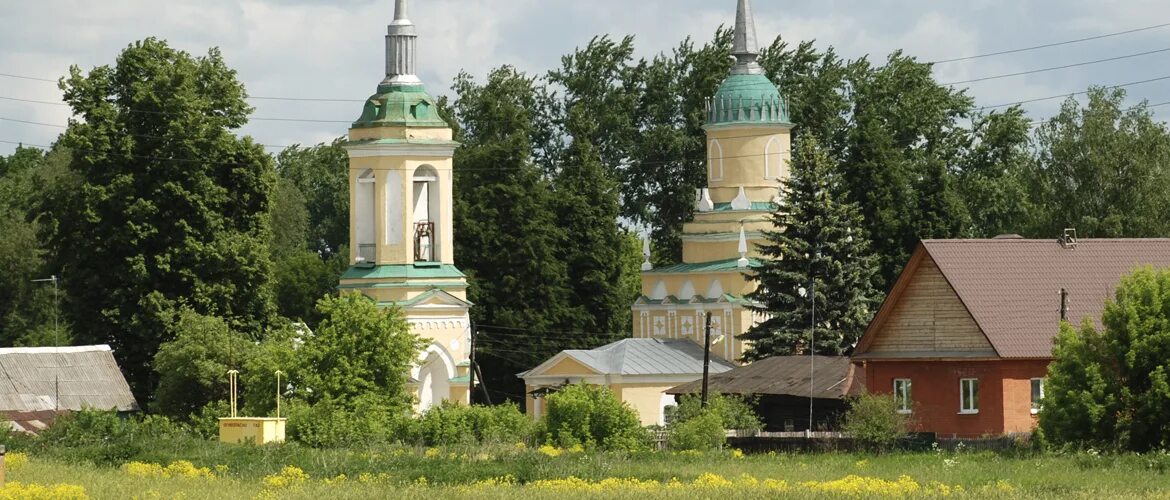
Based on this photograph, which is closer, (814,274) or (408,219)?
(814,274)

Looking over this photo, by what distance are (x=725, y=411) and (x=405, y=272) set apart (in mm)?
15019

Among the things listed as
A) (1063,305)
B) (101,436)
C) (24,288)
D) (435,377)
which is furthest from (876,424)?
(24,288)

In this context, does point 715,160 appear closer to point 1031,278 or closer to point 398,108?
point 398,108

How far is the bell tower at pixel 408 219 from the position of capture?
2623 inches

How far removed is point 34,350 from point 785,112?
26.1m

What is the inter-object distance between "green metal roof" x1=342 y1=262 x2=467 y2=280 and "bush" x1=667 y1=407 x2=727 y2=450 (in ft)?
57.2

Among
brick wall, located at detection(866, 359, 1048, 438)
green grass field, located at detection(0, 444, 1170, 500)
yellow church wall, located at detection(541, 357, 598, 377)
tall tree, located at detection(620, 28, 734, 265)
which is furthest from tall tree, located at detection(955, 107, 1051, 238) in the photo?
green grass field, located at detection(0, 444, 1170, 500)

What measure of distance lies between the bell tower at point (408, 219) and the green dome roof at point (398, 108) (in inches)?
1.1

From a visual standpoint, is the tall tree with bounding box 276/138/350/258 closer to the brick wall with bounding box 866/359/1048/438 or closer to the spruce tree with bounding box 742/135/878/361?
the spruce tree with bounding box 742/135/878/361

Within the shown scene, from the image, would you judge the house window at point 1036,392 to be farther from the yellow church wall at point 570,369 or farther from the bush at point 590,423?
the yellow church wall at point 570,369

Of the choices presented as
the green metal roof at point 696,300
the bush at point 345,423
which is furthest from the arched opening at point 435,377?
the bush at point 345,423

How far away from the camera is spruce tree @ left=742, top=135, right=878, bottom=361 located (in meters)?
63.2

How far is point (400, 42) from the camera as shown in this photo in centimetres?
6756

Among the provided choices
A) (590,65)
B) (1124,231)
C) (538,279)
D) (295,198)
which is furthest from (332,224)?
(1124,231)
